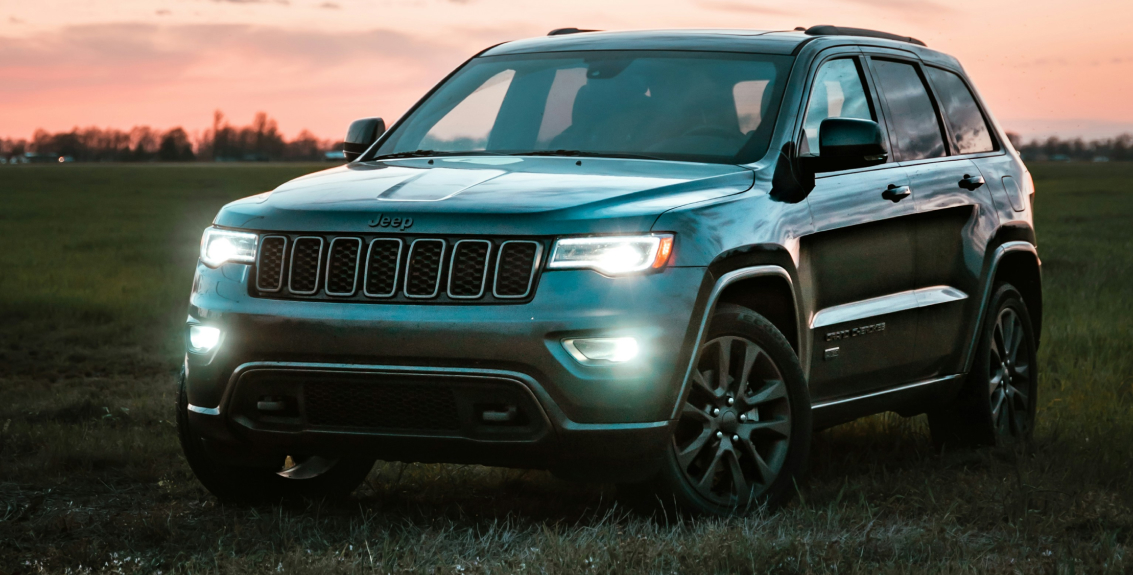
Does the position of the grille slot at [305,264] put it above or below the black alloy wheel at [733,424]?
above

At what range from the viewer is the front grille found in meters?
4.45

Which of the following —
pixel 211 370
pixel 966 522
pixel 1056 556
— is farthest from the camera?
pixel 966 522

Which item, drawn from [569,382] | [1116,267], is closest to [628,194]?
[569,382]

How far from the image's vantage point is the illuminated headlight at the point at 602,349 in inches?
174

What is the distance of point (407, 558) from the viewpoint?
4.32 metres

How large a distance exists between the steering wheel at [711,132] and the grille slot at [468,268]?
4.69 ft

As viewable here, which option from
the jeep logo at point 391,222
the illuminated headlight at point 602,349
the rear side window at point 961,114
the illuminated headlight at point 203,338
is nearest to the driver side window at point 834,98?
the rear side window at point 961,114

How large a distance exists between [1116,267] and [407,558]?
50.7 feet

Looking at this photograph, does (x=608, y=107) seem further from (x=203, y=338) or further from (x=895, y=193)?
(x=203, y=338)

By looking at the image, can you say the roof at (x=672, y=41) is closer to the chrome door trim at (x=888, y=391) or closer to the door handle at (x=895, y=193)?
the door handle at (x=895, y=193)

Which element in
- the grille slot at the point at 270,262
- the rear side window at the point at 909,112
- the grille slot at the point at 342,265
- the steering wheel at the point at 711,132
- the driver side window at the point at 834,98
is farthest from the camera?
the rear side window at the point at 909,112

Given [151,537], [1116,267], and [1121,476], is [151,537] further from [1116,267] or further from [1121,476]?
[1116,267]

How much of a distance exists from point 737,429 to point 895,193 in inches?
56.2

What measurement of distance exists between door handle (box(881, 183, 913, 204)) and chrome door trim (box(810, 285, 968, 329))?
376mm
